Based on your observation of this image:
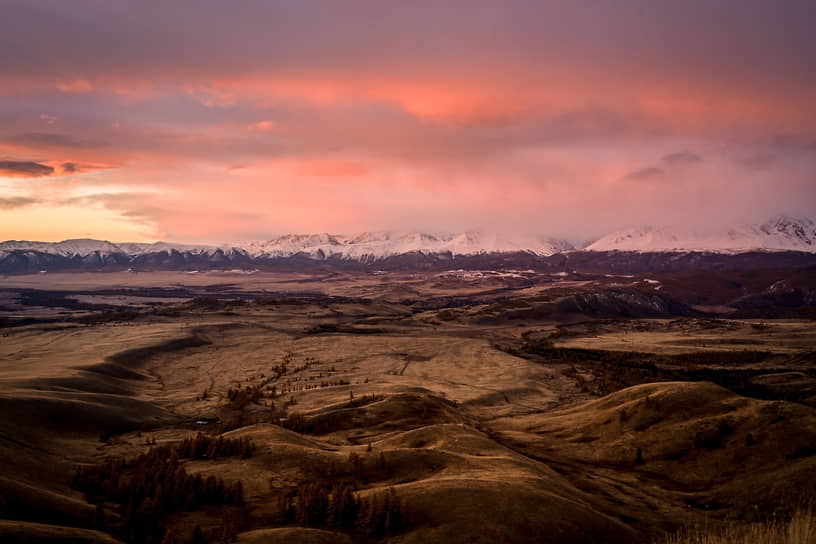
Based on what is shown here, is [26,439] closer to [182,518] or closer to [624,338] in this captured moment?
[182,518]

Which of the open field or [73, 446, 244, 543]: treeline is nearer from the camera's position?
[73, 446, 244, 543]: treeline

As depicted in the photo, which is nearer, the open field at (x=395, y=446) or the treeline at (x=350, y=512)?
the treeline at (x=350, y=512)

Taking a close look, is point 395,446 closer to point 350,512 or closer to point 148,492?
point 350,512

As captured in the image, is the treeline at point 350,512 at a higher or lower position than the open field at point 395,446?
higher

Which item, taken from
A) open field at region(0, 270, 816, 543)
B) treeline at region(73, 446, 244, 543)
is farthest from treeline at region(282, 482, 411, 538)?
treeline at region(73, 446, 244, 543)

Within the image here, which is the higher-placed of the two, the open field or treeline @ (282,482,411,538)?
treeline @ (282,482,411,538)

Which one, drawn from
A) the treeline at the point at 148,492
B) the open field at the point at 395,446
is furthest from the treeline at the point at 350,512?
the treeline at the point at 148,492

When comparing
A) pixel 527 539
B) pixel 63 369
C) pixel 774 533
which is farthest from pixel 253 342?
pixel 774 533

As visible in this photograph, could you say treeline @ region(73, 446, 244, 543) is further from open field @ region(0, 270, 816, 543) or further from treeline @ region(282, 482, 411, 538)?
treeline @ region(282, 482, 411, 538)

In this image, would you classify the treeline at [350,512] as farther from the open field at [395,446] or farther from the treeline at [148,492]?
the treeline at [148,492]

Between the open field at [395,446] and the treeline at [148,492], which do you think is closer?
the treeline at [148,492]
